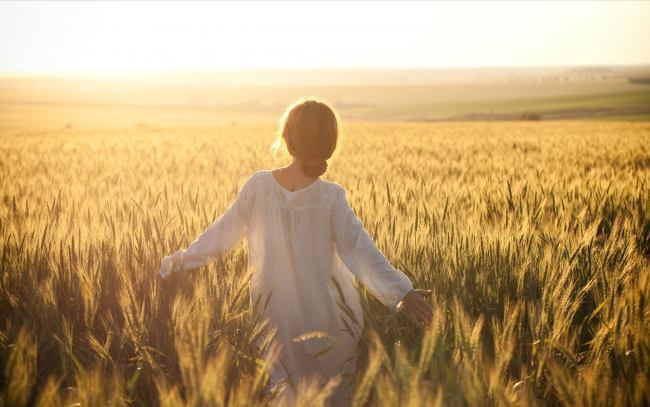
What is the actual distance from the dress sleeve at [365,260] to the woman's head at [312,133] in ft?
0.51

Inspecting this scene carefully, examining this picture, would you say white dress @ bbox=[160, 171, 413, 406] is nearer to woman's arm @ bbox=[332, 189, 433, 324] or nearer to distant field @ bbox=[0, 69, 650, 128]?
woman's arm @ bbox=[332, 189, 433, 324]

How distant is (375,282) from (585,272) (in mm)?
950

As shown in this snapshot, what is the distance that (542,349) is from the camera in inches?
62.1

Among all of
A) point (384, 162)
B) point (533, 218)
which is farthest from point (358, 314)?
point (384, 162)

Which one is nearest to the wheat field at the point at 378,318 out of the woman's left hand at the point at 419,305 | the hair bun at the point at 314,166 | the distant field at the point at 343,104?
the woman's left hand at the point at 419,305

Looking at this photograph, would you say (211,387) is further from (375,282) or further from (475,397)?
(375,282)

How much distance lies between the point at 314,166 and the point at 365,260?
384 millimetres

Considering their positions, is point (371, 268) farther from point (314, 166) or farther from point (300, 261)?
point (314, 166)

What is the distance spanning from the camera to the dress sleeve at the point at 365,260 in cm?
190

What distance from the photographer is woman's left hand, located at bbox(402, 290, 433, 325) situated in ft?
5.98

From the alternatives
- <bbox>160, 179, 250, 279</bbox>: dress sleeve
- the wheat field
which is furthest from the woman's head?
the wheat field

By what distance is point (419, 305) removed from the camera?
6.06 feet

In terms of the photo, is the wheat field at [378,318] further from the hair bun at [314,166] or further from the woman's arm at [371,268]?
the hair bun at [314,166]

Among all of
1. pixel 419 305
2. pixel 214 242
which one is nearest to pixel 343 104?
pixel 214 242
